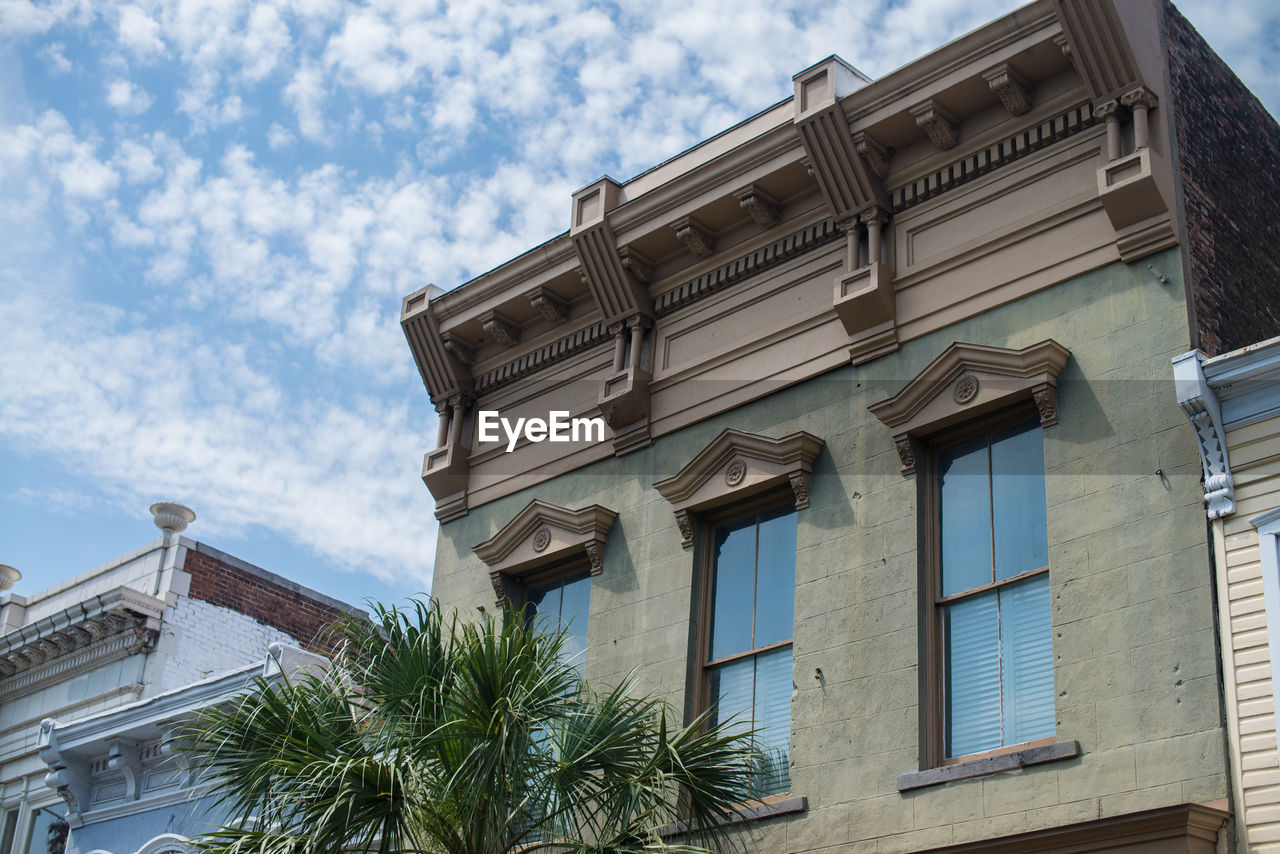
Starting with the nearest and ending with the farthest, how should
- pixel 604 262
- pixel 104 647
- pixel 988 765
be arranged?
1. pixel 988 765
2. pixel 604 262
3. pixel 104 647

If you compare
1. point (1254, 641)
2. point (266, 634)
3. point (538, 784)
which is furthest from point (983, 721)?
point (266, 634)

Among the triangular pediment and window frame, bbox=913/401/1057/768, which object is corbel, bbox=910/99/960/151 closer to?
window frame, bbox=913/401/1057/768

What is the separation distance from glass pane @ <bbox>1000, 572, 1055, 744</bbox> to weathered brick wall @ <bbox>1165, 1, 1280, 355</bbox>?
243 centimetres

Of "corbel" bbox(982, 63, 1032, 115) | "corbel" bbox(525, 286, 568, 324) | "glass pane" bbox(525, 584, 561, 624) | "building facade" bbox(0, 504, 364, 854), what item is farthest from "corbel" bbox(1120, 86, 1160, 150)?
"building facade" bbox(0, 504, 364, 854)

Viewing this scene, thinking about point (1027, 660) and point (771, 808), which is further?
point (771, 808)

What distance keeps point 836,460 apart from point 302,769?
213 inches

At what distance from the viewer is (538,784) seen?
1207cm

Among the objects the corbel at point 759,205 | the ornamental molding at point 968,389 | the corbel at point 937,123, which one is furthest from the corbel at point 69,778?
the corbel at point 937,123

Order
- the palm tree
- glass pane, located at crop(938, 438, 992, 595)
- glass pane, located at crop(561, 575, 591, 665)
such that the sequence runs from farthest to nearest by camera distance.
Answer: glass pane, located at crop(561, 575, 591, 665)
glass pane, located at crop(938, 438, 992, 595)
the palm tree

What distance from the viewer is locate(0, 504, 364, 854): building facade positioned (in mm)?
22070

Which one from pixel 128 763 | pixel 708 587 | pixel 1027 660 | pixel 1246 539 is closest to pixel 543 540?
pixel 708 587

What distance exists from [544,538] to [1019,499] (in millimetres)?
5423

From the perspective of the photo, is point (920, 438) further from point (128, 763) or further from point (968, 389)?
point (128, 763)

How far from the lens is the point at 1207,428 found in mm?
11688
